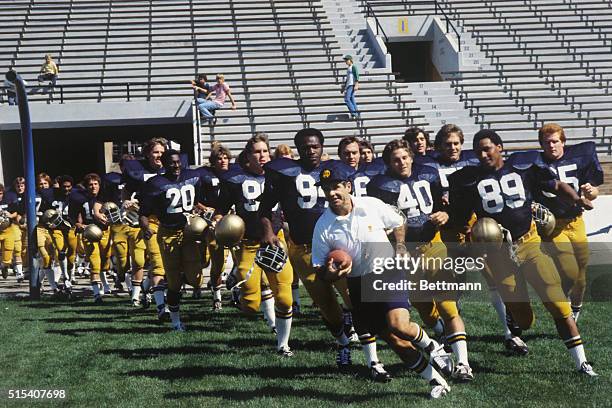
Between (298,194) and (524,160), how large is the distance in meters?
1.86

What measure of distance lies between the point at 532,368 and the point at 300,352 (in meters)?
2.03

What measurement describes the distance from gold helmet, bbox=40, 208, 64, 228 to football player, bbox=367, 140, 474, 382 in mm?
6452

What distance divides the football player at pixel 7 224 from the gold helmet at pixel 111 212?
425 centimetres

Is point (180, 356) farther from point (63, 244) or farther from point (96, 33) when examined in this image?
point (96, 33)

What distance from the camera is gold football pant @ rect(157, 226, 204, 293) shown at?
7.75m

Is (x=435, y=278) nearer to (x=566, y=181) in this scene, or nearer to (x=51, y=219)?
(x=566, y=181)

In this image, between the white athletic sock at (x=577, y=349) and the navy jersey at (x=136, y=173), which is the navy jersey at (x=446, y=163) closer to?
the white athletic sock at (x=577, y=349)

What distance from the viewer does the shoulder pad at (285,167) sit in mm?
6141

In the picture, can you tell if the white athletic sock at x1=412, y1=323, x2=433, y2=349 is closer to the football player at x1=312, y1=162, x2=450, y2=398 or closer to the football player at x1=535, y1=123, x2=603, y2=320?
the football player at x1=312, y1=162, x2=450, y2=398

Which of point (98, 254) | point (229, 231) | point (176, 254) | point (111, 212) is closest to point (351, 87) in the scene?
point (98, 254)

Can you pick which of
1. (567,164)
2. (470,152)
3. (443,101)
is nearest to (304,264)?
(470,152)

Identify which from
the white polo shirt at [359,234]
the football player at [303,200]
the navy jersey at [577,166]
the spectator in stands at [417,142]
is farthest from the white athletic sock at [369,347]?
the spectator in stands at [417,142]

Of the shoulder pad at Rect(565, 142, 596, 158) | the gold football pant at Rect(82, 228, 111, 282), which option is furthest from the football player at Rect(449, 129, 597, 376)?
the gold football pant at Rect(82, 228, 111, 282)

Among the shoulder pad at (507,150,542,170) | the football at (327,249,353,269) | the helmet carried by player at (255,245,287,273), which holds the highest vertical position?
the shoulder pad at (507,150,542,170)
